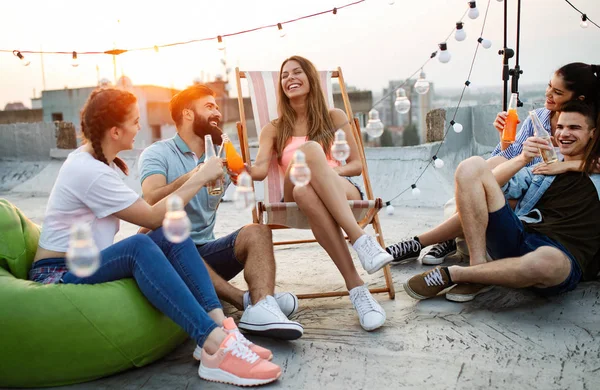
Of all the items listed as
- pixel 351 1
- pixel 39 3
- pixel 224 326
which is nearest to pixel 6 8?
pixel 39 3

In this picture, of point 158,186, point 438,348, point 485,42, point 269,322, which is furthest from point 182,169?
point 485,42

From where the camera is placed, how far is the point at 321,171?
230 centimetres

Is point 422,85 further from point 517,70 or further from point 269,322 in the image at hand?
point 269,322

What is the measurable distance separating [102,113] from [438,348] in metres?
1.51

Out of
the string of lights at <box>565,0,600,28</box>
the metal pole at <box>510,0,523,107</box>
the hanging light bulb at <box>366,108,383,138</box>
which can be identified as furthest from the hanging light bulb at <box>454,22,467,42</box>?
the hanging light bulb at <box>366,108,383,138</box>

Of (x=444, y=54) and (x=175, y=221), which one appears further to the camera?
(x=444, y=54)

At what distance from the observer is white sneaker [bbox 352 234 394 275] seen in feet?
7.13

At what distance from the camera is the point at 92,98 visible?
1930 millimetres

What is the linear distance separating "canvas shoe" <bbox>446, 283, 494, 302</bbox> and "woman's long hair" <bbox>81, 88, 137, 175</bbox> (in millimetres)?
1594

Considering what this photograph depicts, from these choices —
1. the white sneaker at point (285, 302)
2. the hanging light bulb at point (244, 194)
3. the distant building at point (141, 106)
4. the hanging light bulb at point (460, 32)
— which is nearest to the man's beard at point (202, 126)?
the hanging light bulb at point (244, 194)

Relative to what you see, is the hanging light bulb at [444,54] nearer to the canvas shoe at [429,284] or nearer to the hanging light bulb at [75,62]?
the canvas shoe at [429,284]

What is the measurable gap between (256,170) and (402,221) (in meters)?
2.13

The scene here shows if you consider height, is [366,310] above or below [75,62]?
below

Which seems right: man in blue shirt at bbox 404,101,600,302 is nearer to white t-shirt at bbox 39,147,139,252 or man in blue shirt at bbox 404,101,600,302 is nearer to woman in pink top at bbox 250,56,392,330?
woman in pink top at bbox 250,56,392,330
